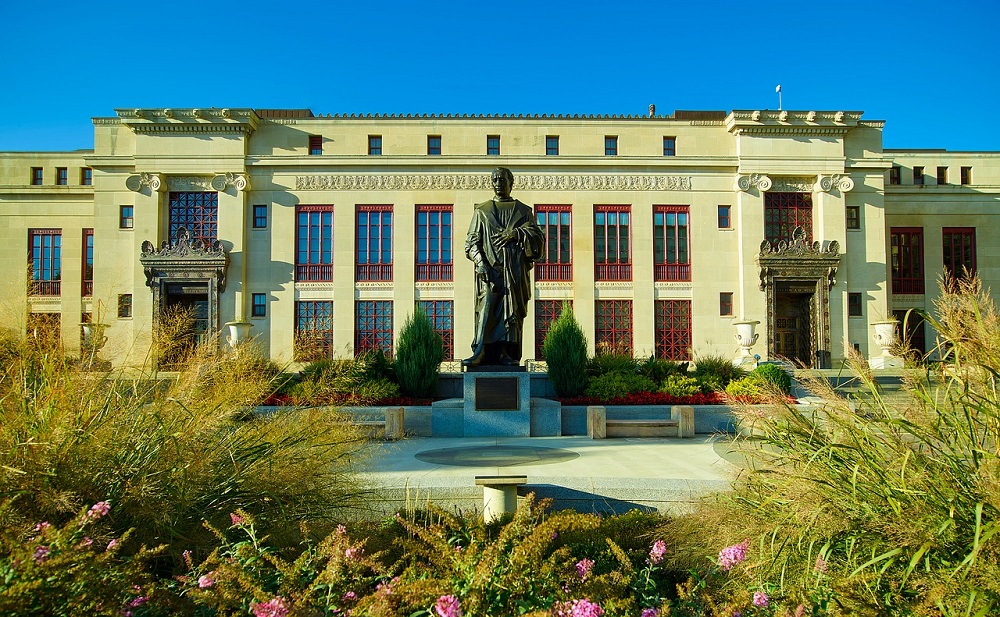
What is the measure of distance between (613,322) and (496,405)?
21.9 metres

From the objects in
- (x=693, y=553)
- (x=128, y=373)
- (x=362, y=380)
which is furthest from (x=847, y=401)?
(x=362, y=380)

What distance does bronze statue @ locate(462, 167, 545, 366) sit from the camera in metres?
13.6

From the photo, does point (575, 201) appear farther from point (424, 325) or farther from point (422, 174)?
point (424, 325)

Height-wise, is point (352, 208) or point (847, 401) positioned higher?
point (352, 208)

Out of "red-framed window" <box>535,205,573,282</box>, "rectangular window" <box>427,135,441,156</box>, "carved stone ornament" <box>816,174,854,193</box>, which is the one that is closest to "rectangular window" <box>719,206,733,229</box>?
"carved stone ornament" <box>816,174,854,193</box>

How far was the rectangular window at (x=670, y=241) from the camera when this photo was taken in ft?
114

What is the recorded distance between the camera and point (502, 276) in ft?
45.0

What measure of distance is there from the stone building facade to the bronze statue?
19.7 m

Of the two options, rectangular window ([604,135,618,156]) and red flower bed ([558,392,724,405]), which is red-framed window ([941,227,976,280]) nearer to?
rectangular window ([604,135,618,156])

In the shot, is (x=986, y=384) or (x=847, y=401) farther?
(x=847, y=401)

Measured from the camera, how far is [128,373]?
5688mm

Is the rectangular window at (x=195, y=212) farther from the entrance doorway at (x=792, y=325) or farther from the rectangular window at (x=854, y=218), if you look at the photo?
the rectangular window at (x=854, y=218)

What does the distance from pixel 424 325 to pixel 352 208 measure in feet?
61.4

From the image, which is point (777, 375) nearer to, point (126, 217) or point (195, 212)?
Answer: point (195, 212)
